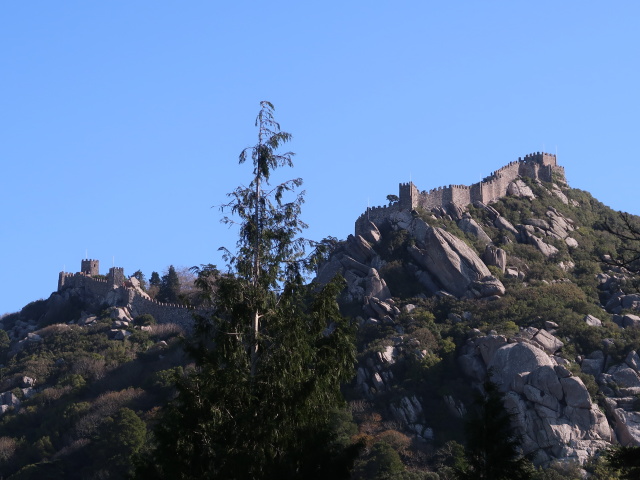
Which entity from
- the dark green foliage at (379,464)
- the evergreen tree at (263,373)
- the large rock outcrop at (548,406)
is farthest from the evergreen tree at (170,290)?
the evergreen tree at (263,373)

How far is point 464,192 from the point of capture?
8012 cm

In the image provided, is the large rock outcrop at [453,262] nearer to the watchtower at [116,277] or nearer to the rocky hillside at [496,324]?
the rocky hillside at [496,324]

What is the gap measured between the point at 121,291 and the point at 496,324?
30.2 meters

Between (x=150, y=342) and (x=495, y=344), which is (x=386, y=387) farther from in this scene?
(x=150, y=342)

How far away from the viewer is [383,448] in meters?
55.5

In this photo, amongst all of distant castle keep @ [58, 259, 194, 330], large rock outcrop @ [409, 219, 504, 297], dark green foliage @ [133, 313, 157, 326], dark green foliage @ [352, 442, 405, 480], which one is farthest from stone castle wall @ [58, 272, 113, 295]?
dark green foliage @ [352, 442, 405, 480]

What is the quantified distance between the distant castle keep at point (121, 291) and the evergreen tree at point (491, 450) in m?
55.9

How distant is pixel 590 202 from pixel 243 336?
6799 cm

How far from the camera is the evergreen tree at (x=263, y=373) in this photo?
24.4 meters

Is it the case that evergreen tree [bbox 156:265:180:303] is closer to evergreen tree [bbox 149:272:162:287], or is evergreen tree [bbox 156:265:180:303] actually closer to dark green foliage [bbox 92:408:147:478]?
evergreen tree [bbox 149:272:162:287]

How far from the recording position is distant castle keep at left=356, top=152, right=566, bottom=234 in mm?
77250

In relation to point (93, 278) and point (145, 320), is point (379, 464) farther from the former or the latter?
point (93, 278)

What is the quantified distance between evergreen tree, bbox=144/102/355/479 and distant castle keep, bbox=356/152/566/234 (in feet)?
162

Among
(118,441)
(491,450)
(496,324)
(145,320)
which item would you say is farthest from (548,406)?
(145,320)
